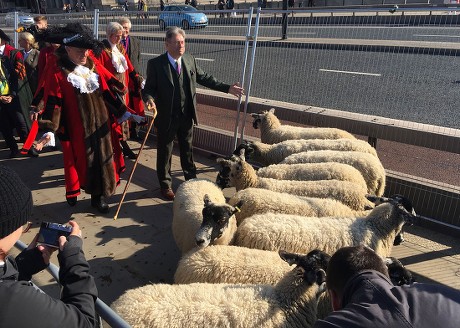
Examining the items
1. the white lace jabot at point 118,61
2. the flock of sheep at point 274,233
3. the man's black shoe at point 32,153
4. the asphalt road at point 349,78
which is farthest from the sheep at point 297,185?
the man's black shoe at point 32,153

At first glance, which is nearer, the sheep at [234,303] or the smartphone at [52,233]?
the smartphone at [52,233]

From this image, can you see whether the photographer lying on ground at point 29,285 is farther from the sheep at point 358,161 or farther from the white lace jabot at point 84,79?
the sheep at point 358,161

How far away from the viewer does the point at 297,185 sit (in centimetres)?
437

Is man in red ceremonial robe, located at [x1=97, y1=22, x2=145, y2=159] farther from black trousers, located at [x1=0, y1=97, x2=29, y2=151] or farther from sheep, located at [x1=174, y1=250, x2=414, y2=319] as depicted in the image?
sheep, located at [x1=174, y1=250, x2=414, y2=319]

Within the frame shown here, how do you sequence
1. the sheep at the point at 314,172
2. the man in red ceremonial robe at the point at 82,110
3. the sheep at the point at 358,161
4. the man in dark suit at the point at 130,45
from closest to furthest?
the man in red ceremonial robe at the point at 82,110
the sheep at the point at 314,172
the sheep at the point at 358,161
the man in dark suit at the point at 130,45

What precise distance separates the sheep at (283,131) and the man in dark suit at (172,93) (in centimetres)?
124

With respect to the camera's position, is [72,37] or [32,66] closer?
[72,37]

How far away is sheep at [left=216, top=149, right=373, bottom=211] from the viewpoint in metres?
4.19

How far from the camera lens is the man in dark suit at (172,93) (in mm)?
4711

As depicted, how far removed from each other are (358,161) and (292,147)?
1.01m

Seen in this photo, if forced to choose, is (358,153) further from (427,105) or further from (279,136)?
(427,105)

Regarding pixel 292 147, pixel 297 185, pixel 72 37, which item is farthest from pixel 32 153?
pixel 297 185

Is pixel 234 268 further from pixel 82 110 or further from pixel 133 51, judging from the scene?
pixel 133 51

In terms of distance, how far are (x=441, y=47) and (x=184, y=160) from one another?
441cm
